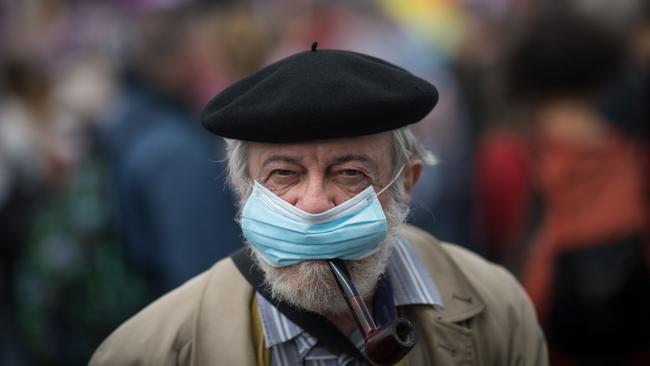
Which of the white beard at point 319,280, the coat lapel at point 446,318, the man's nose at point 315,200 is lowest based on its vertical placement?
the coat lapel at point 446,318

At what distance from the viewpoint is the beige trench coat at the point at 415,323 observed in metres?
3.18

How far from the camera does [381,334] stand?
2.89 metres

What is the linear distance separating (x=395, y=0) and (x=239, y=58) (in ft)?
9.55

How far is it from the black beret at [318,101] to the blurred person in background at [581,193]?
159 cm

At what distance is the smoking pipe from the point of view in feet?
9.47

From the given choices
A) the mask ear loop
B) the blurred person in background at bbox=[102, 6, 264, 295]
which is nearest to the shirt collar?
the mask ear loop

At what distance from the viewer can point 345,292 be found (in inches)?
120

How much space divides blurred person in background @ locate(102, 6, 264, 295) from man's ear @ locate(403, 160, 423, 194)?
1.83 metres

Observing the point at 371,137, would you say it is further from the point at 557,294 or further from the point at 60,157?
the point at 60,157

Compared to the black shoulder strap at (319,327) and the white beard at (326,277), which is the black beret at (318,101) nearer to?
the white beard at (326,277)

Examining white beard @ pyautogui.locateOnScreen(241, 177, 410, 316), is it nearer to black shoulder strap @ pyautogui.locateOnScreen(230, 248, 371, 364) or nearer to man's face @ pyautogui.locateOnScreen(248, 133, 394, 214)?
black shoulder strap @ pyautogui.locateOnScreen(230, 248, 371, 364)

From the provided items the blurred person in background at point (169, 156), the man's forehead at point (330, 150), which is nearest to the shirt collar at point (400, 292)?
the man's forehead at point (330, 150)

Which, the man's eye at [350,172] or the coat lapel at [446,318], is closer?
the man's eye at [350,172]

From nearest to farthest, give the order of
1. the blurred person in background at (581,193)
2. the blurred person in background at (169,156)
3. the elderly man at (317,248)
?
the elderly man at (317,248) < the blurred person in background at (581,193) < the blurred person in background at (169,156)
